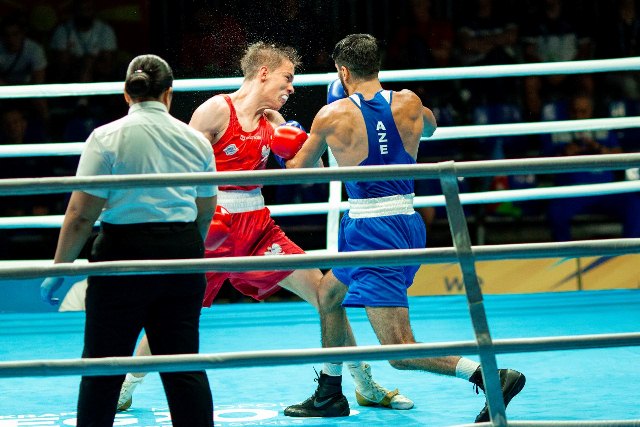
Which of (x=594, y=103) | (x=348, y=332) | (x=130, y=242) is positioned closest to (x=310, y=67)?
(x=594, y=103)

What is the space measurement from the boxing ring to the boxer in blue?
0.18 m

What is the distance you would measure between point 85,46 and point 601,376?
17.1ft

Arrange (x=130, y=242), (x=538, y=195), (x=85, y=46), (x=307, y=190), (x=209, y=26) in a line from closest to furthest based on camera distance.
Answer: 1. (x=130, y=242)
2. (x=538, y=195)
3. (x=307, y=190)
4. (x=85, y=46)
5. (x=209, y=26)

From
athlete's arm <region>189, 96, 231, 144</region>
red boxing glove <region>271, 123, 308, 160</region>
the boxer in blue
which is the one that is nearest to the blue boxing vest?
the boxer in blue

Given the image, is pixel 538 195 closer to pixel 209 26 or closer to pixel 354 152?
pixel 354 152

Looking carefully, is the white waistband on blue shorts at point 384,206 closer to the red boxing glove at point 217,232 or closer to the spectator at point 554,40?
the red boxing glove at point 217,232

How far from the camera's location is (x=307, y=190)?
7.48m

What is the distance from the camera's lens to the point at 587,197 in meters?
7.38

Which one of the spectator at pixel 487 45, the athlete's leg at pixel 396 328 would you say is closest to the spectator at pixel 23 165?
the spectator at pixel 487 45

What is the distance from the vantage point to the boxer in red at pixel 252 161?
425 cm

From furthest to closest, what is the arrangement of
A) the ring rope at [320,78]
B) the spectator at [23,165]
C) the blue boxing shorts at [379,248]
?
the spectator at [23,165]
the ring rope at [320,78]
the blue boxing shorts at [379,248]

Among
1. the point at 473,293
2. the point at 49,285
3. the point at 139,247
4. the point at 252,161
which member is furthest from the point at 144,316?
the point at 252,161

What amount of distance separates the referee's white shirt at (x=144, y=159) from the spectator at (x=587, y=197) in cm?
475

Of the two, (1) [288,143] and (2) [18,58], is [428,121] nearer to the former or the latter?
(1) [288,143]
